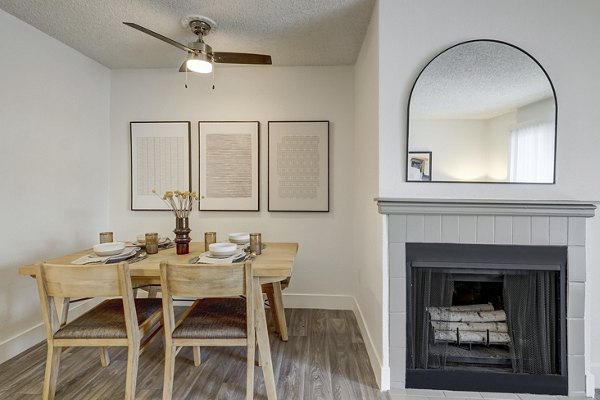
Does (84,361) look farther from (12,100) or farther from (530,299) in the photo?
(530,299)

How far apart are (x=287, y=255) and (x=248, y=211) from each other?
3.72 ft

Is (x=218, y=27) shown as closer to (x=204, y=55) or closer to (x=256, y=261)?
(x=204, y=55)

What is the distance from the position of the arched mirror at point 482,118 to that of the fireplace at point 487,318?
463 mm

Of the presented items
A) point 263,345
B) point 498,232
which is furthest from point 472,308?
point 263,345

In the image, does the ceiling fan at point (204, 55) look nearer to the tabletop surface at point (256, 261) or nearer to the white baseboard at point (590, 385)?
the tabletop surface at point (256, 261)

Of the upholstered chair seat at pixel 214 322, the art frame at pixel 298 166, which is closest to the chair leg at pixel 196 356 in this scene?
the upholstered chair seat at pixel 214 322

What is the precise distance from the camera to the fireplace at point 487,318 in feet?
5.88

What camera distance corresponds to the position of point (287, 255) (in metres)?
2.01

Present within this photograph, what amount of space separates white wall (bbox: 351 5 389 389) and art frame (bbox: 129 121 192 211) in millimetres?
1677

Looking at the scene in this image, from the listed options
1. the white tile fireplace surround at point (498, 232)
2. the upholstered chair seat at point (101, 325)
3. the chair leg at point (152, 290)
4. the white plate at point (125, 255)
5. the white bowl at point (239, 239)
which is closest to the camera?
the upholstered chair seat at point (101, 325)

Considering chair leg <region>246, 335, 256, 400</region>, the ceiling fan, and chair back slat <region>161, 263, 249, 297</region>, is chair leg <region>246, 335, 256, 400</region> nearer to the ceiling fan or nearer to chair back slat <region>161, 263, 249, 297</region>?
chair back slat <region>161, 263, 249, 297</region>

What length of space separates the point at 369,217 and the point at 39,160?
2590 mm

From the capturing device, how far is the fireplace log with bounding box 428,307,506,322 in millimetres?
1922

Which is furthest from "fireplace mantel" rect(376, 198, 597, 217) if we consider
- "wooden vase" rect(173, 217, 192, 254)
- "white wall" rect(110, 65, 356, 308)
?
"wooden vase" rect(173, 217, 192, 254)
